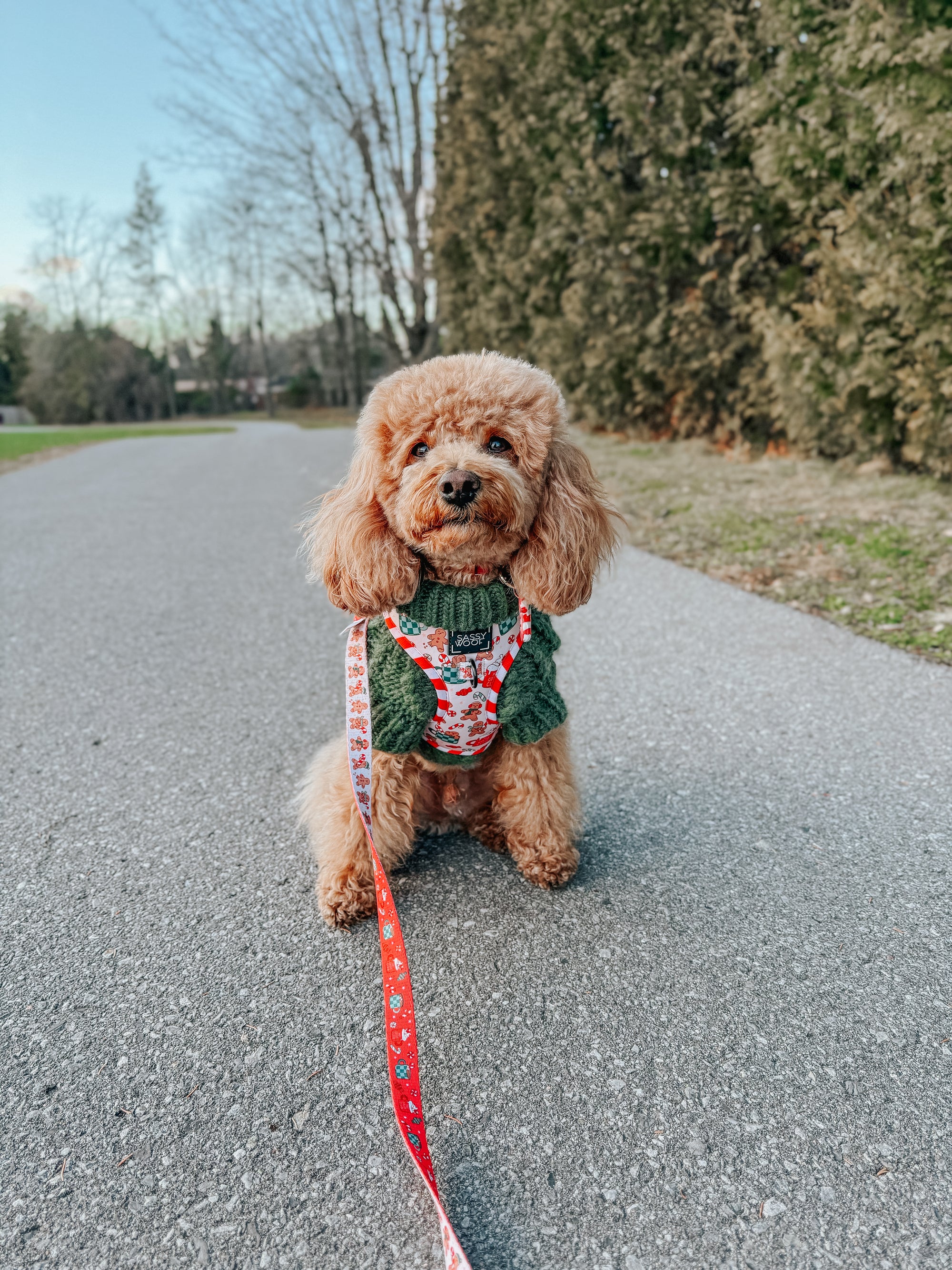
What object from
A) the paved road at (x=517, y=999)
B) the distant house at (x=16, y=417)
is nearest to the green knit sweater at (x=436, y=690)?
the paved road at (x=517, y=999)

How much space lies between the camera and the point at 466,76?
13.1 m

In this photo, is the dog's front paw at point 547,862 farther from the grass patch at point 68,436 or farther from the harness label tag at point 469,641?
the grass patch at point 68,436

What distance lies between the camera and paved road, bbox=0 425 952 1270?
141 centimetres

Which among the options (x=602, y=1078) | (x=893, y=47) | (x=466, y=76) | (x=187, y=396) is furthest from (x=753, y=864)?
(x=187, y=396)

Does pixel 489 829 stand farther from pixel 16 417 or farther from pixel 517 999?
pixel 16 417

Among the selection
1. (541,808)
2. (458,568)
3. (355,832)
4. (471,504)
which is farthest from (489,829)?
(471,504)

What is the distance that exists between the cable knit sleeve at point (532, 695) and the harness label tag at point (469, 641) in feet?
0.34

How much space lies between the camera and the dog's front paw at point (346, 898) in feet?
7.20

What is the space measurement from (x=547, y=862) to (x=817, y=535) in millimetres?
4447

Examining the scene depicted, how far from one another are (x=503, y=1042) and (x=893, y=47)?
7331 millimetres

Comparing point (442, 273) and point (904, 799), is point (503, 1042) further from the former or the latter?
point (442, 273)

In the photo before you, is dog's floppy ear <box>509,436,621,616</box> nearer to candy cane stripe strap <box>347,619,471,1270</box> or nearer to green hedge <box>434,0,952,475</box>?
candy cane stripe strap <box>347,619,471,1270</box>

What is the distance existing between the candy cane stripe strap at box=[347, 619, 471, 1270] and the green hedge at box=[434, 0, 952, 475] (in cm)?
580

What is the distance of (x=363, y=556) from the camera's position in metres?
2.05
